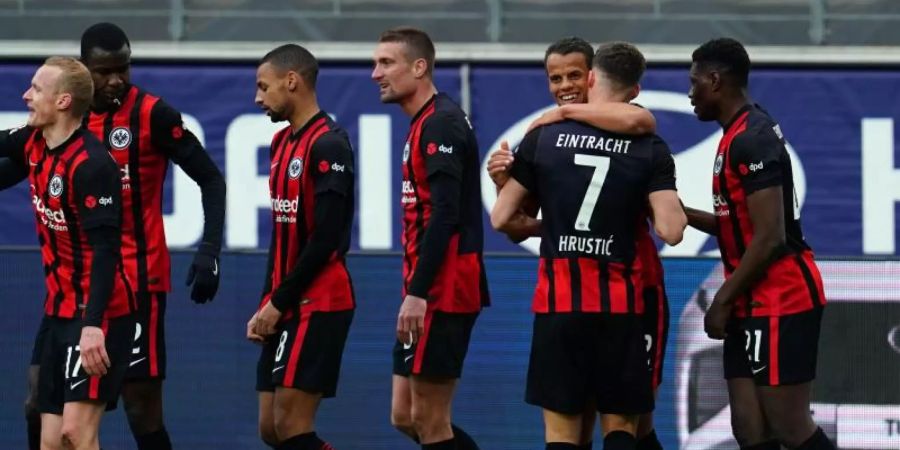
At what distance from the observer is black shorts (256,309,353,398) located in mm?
6469

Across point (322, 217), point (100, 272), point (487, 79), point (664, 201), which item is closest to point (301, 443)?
point (322, 217)

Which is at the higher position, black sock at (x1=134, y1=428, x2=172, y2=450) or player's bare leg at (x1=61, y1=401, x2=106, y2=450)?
player's bare leg at (x1=61, y1=401, x2=106, y2=450)

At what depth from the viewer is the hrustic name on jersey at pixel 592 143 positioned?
232 inches

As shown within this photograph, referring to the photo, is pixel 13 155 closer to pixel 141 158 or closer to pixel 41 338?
pixel 141 158

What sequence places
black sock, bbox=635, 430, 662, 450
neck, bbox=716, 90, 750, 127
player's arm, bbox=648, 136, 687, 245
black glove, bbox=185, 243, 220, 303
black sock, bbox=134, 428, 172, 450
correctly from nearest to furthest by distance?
player's arm, bbox=648, 136, 687, 245, neck, bbox=716, 90, 750, 127, black glove, bbox=185, 243, 220, 303, black sock, bbox=635, 430, 662, 450, black sock, bbox=134, 428, 172, 450

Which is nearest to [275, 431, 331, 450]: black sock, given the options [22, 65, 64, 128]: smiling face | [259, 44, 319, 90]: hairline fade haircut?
[259, 44, 319, 90]: hairline fade haircut

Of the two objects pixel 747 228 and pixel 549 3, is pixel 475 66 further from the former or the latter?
pixel 747 228

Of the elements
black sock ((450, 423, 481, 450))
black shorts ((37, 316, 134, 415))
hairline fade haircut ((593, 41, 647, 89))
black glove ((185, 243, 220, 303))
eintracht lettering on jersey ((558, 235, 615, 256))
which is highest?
hairline fade haircut ((593, 41, 647, 89))

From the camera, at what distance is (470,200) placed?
6.77 metres

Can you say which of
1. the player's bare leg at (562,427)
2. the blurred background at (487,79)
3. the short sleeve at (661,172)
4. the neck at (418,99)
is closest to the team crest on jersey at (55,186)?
the neck at (418,99)

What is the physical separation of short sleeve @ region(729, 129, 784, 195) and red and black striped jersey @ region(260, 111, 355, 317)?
60.8 inches

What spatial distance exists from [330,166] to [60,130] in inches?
41.4

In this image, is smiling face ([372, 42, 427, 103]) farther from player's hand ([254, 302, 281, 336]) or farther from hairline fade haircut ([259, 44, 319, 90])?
player's hand ([254, 302, 281, 336])

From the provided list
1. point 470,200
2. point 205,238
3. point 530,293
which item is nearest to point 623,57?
point 470,200
